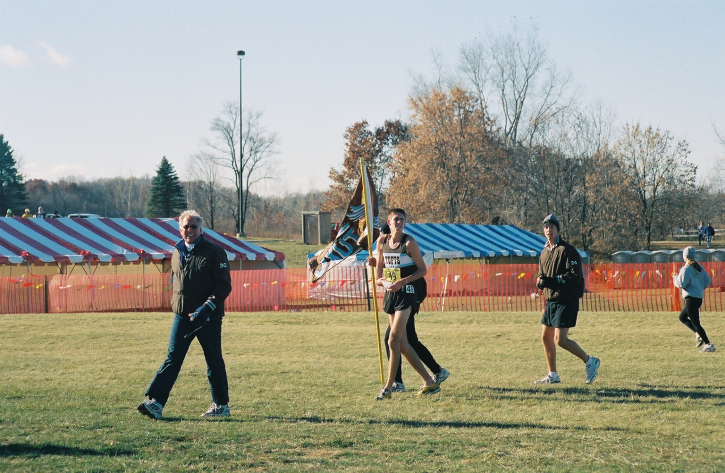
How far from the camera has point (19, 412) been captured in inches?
294

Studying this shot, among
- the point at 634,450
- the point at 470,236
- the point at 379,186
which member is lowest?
the point at 634,450

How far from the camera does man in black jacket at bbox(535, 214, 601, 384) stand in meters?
8.63

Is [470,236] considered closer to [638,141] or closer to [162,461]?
[638,141]

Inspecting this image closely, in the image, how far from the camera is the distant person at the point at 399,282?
26.1 feet

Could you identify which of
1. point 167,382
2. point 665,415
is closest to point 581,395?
point 665,415

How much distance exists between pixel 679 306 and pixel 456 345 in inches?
404

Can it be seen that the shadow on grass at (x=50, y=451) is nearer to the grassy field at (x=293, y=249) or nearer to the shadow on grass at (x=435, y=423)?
the shadow on grass at (x=435, y=423)

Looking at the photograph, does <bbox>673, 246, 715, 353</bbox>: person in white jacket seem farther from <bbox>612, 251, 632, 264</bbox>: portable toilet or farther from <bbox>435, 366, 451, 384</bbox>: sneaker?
<bbox>612, 251, 632, 264</bbox>: portable toilet

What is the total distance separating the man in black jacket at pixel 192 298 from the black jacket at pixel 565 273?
3.56 metres

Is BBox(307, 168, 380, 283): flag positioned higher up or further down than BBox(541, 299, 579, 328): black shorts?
higher up

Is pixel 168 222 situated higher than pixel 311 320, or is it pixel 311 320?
pixel 168 222

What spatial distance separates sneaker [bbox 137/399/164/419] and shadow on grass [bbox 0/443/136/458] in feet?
3.86

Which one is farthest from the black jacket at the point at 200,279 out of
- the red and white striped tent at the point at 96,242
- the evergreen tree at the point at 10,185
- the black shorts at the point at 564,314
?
the evergreen tree at the point at 10,185

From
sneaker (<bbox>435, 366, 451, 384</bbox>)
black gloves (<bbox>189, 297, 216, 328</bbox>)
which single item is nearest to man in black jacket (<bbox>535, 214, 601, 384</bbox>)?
sneaker (<bbox>435, 366, 451, 384</bbox>)
